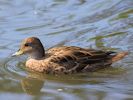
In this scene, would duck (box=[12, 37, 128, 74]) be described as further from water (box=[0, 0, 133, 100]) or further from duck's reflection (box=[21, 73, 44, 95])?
duck's reflection (box=[21, 73, 44, 95])

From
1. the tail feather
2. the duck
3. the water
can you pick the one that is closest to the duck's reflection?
the water

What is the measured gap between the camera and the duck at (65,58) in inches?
441

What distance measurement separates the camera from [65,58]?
11.2 metres

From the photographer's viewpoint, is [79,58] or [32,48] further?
[32,48]

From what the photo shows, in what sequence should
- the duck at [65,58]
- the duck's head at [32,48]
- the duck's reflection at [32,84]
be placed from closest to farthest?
the duck's reflection at [32,84] → the duck at [65,58] → the duck's head at [32,48]

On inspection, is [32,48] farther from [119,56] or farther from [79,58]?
[119,56]

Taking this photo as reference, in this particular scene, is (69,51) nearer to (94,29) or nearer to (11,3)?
(94,29)

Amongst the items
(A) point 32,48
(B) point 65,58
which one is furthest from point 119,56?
(A) point 32,48

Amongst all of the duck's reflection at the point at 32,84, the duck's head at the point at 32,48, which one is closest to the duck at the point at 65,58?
the duck's head at the point at 32,48

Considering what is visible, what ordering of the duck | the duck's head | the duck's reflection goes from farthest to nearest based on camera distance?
the duck's head, the duck, the duck's reflection

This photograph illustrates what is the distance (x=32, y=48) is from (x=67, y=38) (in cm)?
166

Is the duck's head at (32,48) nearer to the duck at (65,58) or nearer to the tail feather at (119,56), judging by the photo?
the duck at (65,58)

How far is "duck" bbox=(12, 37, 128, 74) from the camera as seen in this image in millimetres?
11211

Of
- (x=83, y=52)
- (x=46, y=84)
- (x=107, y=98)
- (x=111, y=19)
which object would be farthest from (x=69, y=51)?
(x=111, y=19)
